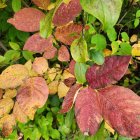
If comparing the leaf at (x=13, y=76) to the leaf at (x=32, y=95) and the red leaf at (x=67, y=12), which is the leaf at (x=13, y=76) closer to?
the leaf at (x=32, y=95)

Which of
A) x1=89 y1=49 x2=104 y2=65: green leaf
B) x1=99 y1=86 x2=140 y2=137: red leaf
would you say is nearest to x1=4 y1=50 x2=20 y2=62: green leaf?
x1=89 y1=49 x2=104 y2=65: green leaf

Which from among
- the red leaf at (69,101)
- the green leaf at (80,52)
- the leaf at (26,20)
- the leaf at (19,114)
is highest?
the green leaf at (80,52)

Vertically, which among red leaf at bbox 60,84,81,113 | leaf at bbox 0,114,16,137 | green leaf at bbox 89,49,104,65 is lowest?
leaf at bbox 0,114,16,137

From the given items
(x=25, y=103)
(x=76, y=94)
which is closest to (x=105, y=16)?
(x=76, y=94)

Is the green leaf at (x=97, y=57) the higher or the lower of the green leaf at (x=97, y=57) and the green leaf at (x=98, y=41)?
the higher

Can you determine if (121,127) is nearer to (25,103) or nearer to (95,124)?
(95,124)

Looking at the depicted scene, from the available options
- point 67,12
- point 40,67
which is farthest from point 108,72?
point 40,67

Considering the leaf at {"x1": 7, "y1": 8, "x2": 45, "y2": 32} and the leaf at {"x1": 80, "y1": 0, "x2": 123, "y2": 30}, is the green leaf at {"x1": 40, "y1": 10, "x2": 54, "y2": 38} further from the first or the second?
the leaf at {"x1": 7, "y1": 8, "x2": 45, "y2": 32}

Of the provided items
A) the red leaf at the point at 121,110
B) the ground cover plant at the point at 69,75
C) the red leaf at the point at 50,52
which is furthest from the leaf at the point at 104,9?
the red leaf at the point at 50,52

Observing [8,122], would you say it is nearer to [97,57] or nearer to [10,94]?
[10,94]
